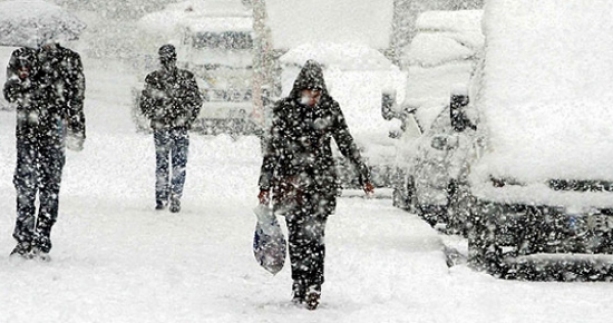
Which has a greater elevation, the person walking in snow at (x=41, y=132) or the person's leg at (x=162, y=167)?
the person walking in snow at (x=41, y=132)

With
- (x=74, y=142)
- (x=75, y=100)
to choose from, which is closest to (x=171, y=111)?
(x=75, y=100)

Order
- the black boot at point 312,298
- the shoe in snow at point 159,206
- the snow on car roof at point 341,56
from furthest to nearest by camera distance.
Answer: the snow on car roof at point 341,56 < the shoe in snow at point 159,206 < the black boot at point 312,298

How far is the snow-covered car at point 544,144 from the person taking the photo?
1041cm

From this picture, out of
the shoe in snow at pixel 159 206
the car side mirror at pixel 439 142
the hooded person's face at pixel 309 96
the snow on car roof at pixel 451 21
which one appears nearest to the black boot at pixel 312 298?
the hooded person's face at pixel 309 96

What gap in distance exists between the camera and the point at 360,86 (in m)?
21.2

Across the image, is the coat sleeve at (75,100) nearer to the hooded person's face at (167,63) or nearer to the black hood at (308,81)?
the black hood at (308,81)

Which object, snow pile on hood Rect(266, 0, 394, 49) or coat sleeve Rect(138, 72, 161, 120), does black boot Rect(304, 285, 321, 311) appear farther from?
snow pile on hood Rect(266, 0, 394, 49)

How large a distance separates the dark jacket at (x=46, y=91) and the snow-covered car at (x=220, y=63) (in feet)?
52.9

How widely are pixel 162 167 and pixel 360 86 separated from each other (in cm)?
596

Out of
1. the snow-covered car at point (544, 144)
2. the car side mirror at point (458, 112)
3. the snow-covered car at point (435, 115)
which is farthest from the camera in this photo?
the snow-covered car at point (435, 115)

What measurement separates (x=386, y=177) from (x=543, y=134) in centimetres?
735

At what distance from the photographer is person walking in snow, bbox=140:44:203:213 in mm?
15578

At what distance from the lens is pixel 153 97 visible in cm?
1564

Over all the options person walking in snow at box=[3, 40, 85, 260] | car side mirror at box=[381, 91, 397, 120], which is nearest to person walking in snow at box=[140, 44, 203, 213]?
car side mirror at box=[381, 91, 397, 120]
